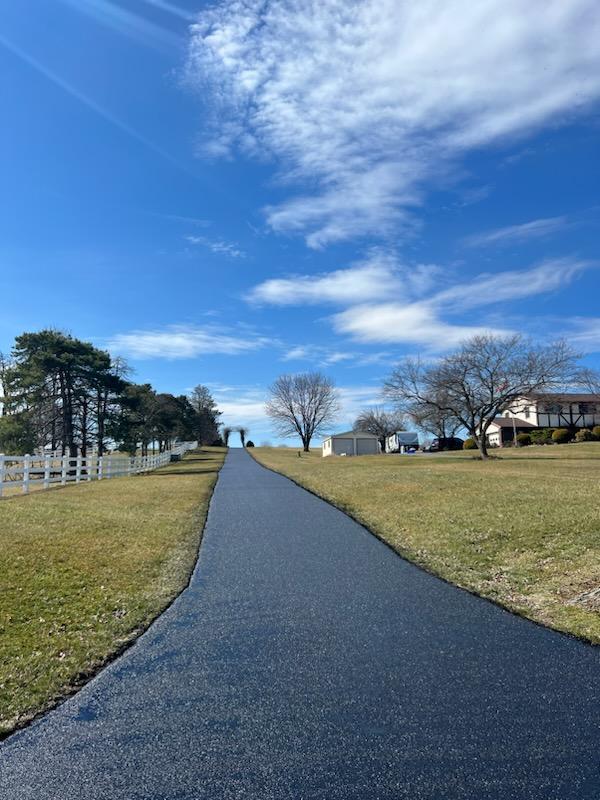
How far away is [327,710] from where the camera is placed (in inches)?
152

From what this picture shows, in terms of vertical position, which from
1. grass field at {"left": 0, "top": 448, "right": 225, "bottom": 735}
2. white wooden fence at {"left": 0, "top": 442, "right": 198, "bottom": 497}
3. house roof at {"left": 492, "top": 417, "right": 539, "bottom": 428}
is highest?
house roof at {"left": 492, "top": 417, "right": 539, "bottom": 428}

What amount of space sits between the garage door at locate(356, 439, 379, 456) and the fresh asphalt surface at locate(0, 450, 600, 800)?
61447 mm

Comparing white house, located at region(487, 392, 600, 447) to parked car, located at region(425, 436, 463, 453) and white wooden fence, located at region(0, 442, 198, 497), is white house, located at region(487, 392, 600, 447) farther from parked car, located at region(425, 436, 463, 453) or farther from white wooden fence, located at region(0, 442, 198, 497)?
white wooden fence, located at region(0, 442, 198, 497)

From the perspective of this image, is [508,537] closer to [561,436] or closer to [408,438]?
[561,436]

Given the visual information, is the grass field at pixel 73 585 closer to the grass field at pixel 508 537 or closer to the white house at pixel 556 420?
the grass field at pixel 508 537

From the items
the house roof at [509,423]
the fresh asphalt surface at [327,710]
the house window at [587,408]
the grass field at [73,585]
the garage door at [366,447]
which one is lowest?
the fresh asphalt surface at [327,710]

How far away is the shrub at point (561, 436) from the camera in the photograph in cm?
5841

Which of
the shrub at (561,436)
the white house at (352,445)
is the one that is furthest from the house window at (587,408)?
the white house at (352,445)

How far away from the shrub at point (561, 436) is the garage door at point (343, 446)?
21.5m

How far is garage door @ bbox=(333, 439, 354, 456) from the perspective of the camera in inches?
2650

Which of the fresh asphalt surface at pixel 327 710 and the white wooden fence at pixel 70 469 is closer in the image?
the fresh asphalt surface at pixel 327 710

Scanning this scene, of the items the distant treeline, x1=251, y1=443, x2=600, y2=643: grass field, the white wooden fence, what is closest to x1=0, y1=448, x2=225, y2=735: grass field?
x1=251, y1=443, x2=600, y2=643: grass field

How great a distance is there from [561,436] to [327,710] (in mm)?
60427

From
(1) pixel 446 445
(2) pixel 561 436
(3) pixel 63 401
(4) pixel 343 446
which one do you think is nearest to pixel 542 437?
(2) pixel 561 436
